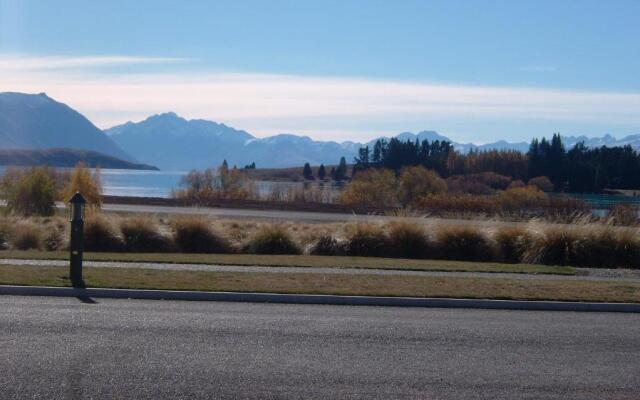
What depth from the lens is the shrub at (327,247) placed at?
2125 cm

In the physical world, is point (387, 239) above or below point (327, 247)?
above

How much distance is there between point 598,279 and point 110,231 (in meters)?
12.2

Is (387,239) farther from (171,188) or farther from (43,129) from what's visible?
(43,129)

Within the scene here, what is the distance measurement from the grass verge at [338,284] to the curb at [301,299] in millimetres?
329

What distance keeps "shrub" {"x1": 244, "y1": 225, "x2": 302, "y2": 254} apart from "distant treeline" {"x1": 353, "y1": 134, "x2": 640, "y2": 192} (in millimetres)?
39252

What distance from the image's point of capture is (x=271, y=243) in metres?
21.1

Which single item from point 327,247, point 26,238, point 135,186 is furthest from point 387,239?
point 135,186

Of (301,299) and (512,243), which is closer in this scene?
(301,299)

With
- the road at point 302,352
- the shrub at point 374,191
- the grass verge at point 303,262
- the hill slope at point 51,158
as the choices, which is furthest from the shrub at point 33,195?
the hill slope at point 51,158

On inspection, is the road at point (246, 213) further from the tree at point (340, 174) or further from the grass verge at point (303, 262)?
the tree at point (340, 174)

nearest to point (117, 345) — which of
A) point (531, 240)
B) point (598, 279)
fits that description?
point (598, 279)

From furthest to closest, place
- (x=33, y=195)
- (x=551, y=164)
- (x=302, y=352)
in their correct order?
(x=551, y=164), (x=33, y=195), (x=302, y=352)

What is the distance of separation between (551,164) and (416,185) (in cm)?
2000

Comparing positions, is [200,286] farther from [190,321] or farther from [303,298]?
[190,321]
